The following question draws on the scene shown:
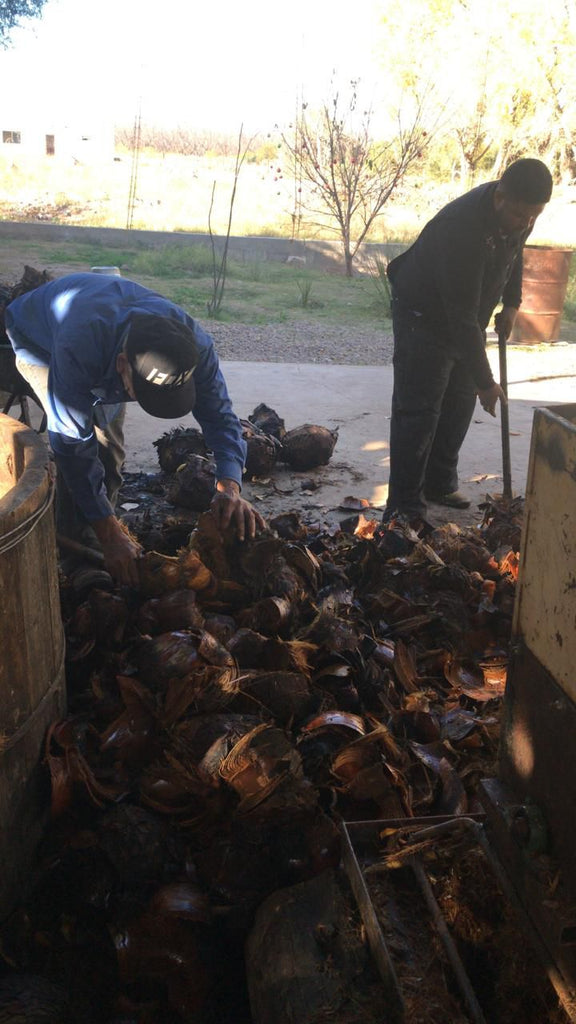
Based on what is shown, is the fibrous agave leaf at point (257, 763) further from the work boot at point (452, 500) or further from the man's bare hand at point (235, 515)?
the work boot at point (452, 500)

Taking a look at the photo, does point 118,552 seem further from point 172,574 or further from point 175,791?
point 175,791

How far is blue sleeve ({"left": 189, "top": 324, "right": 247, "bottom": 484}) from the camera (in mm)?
3637

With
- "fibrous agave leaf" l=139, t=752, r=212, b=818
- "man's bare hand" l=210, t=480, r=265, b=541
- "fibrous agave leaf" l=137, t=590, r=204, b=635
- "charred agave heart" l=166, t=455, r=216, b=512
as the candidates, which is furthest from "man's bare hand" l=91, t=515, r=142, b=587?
"charred agave heart" l=166, t=455, r=216, b=512

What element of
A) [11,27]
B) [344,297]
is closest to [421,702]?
[344,297]

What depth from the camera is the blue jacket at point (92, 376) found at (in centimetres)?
315

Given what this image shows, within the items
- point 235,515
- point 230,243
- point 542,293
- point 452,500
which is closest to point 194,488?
point 235,515

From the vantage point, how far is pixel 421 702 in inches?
113

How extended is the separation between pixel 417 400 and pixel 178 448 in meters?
1.58

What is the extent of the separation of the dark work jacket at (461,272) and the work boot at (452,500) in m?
0.98

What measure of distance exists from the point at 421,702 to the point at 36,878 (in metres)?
1.33

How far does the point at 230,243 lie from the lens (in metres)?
16.8

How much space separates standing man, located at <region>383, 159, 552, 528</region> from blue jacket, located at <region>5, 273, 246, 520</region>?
4.58 ft

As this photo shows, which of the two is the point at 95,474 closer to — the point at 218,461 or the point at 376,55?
the point at 218,461

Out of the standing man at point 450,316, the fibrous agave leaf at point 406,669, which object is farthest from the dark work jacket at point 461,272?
the fibrous agave leaf at point 406,669
